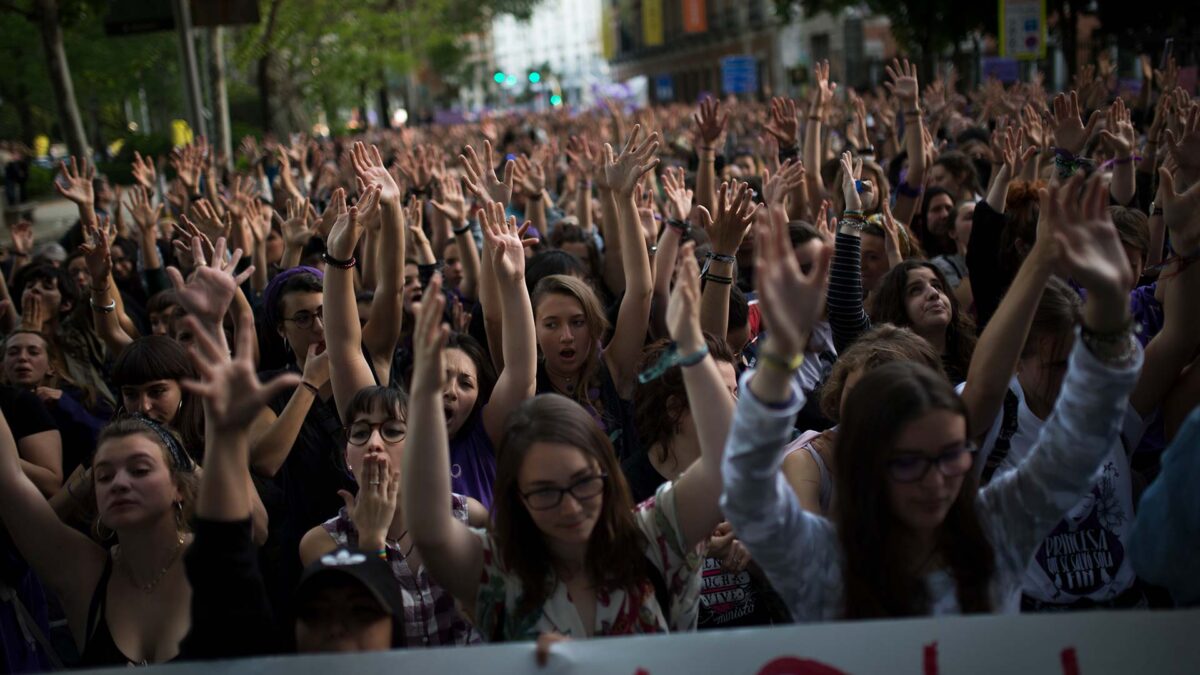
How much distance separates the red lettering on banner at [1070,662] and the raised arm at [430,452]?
1.31 meters

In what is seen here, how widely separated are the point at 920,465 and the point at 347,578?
1253 millimetres

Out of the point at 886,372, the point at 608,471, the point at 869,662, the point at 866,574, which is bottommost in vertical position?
the point at 869,662

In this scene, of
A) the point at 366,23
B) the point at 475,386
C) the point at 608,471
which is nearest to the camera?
the point at 608,471

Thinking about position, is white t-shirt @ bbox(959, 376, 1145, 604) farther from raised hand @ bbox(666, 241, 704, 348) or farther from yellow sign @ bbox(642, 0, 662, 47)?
yellow sign @ bbox(642, 0, 662, 47)

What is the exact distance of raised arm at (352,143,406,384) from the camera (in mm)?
4840

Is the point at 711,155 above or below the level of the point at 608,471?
above

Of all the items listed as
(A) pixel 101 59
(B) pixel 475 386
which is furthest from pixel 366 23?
(B) pixel 475 386

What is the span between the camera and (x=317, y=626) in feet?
8.86

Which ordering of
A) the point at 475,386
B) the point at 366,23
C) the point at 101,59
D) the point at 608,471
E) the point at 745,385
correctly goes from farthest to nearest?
the point at 366,23, the point at 101,59, the point at 475,386, the point at 608,471, the point at 745,385

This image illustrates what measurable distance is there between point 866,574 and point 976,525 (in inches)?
10.6

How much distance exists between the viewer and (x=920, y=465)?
2482 millimetres

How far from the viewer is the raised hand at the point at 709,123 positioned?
711 cm

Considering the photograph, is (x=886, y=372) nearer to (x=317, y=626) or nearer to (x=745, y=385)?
(x=745, y=385)

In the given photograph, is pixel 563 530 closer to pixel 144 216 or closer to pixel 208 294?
pixel 208 294
